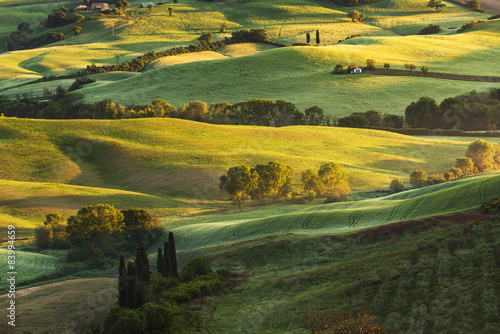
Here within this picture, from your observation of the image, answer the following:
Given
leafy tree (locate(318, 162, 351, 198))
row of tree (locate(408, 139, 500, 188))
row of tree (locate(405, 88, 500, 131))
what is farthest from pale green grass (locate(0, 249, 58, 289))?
row of tree (locate(405, 88, 500, 131))

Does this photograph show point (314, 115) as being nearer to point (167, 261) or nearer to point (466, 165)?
point (466, 165)

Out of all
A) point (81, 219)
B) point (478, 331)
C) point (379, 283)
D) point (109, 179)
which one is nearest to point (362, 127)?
point (109, 179)

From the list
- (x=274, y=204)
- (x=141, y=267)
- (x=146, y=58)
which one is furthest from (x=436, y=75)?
(x=141, y=267)

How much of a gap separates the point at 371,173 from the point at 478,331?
61645 millimetres

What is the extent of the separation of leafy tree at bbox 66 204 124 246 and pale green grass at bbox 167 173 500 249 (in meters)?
6.37

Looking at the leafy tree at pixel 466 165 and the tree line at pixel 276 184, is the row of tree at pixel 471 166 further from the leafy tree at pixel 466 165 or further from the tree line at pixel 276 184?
the tree line at pixel 276 184

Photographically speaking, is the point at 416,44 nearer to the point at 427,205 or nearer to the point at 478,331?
the point at 427,205

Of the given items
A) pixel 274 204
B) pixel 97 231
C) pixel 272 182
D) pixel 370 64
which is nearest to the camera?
pixel 97 231

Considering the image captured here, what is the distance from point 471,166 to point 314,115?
1846 inches

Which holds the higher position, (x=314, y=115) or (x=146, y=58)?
(x=146, y=58)

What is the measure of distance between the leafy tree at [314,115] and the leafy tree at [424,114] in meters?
17.6

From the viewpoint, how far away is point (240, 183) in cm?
7075

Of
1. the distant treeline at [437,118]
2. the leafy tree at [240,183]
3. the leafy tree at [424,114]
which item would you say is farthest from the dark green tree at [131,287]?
the leafy tree at [424,114]

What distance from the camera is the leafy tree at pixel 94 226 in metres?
54.9
